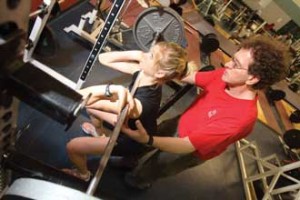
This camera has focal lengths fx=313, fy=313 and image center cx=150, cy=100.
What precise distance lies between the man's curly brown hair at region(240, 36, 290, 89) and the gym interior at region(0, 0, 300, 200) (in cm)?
102

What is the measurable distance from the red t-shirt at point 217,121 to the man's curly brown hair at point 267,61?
0.53 ft

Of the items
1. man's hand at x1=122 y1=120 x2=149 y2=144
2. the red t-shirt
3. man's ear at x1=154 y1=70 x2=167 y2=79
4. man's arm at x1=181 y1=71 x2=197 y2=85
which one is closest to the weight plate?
man's arm at x1=181 y1=71 x2=197 y2=85

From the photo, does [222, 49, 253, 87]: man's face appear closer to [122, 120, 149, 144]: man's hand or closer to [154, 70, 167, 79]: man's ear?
[154, 70, 167, 79]: man's ear

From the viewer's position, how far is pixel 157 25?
2.96 metres

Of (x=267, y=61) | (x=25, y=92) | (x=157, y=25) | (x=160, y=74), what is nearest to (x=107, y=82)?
(x=157, y=25)

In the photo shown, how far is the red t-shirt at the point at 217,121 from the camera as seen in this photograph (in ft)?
A: 5.93

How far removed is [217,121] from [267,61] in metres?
0.44

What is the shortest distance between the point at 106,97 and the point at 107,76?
71.1 inches

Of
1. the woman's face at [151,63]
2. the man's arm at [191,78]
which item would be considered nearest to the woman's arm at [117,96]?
the woman's face at [151,63]

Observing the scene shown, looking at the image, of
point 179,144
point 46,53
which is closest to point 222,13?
point 179,144

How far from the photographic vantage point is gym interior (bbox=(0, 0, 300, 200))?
617 millimetres

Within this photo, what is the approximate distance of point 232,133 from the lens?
1.82m

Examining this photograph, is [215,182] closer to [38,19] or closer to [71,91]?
[38,19]

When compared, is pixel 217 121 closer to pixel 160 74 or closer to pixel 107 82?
pixel 160 74
